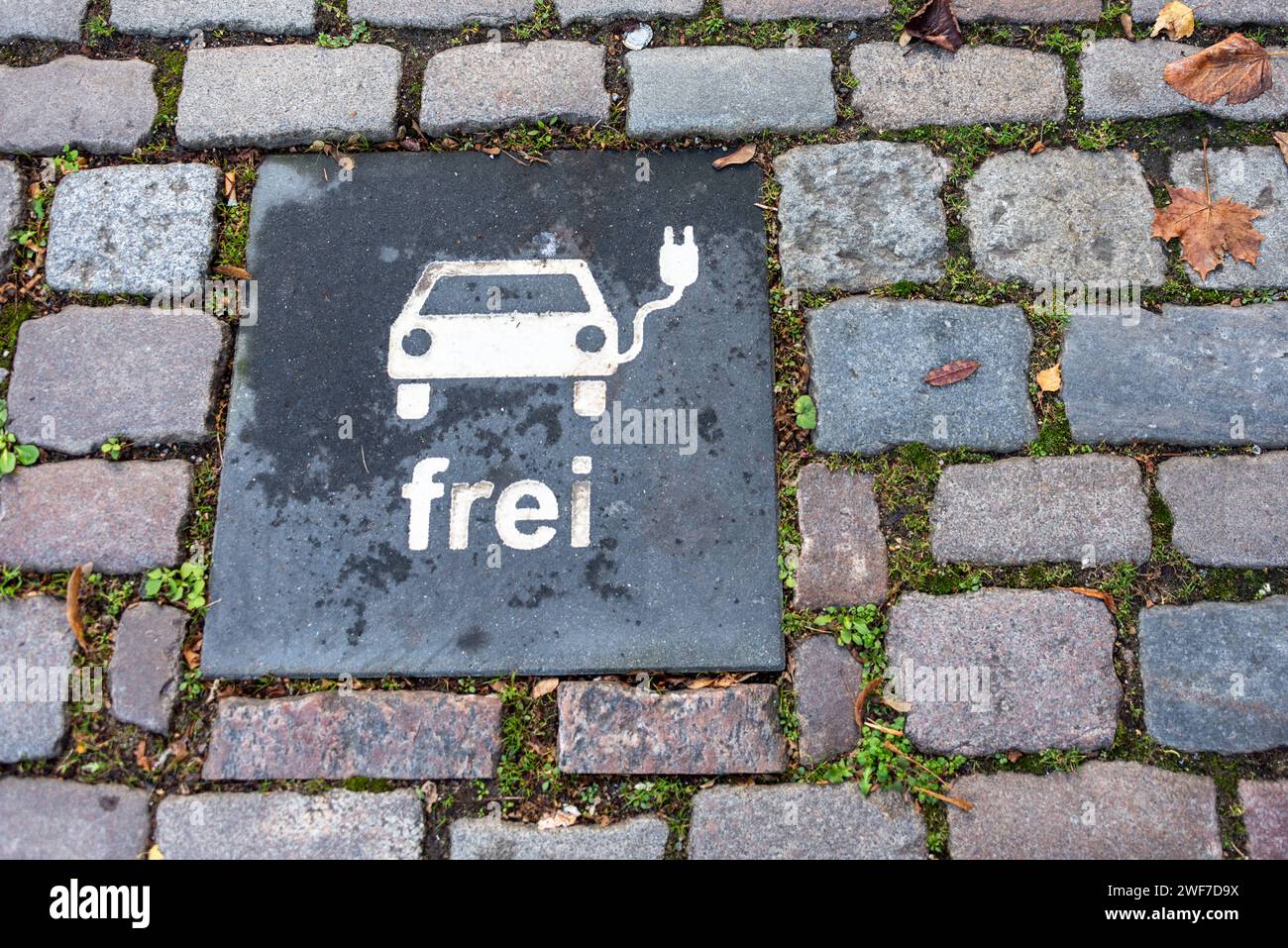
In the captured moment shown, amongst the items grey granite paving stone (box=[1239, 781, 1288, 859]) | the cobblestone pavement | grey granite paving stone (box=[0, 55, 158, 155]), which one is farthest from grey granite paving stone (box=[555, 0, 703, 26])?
grey granite paving stone (box=[1239, 781, 1288, 859])

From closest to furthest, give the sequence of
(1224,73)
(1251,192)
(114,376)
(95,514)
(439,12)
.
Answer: (95,514)
(114,376)
(1251,192)
(1224,73)
(439,12)

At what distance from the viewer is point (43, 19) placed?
2934mm

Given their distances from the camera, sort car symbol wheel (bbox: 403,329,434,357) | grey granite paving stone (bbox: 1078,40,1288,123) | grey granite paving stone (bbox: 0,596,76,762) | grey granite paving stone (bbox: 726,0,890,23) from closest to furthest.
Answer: grey granite paving stone (bbox: 0,596,76,762) < car symbol wheel (bbox: 403,329,434,357) < grey granite paving stone (bbox: 1078,40,1288,123) < grey granite paving stone (bbox: 726,0,890,23)

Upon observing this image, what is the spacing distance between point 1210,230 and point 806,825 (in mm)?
2087

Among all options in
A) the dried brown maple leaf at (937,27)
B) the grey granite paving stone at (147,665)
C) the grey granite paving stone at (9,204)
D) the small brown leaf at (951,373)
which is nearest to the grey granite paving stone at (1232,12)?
the dried brown maple leaf at (937,27)

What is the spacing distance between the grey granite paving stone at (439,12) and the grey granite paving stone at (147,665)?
1.96m

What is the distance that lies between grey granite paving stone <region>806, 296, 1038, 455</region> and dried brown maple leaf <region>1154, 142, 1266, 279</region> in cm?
56

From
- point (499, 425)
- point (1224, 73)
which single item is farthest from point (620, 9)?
point (1224, 73)

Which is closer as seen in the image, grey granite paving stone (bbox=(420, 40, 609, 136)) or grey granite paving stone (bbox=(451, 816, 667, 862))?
grey granite paving stone (bbox=(451, 816, 667, 862))

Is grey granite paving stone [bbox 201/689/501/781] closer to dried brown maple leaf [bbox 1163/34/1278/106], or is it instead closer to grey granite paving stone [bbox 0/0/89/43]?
grey granite paving stone [bbox 0/0/89/43]

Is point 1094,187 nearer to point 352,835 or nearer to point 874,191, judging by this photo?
point 874,191

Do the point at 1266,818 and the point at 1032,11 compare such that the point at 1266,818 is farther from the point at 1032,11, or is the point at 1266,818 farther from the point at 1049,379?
the point at 1032,11

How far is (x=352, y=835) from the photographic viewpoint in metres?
2.26

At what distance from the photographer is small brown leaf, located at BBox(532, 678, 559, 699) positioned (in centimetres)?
235
